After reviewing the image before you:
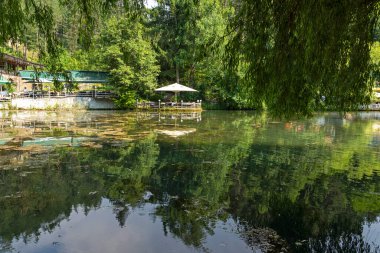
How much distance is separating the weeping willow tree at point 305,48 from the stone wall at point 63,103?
28.5 m

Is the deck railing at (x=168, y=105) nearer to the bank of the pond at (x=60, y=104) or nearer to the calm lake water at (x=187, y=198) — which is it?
the bank of the pond at (x=60, y=104)

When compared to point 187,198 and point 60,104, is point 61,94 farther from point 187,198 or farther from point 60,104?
point 187,198

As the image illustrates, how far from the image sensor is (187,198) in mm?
6383

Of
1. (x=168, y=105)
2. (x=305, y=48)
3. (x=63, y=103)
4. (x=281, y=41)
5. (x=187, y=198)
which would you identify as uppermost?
(x=281, y=41)

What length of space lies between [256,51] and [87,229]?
3.49 m

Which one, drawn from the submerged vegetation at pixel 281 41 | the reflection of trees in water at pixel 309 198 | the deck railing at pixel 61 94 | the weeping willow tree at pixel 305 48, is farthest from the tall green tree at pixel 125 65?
the weeping willow tree at pixel 305 48

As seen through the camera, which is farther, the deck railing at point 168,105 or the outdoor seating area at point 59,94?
the deck railing at point 168,105

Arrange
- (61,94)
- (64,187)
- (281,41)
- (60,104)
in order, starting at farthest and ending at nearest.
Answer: (61,94)
(60,104)
(64,187)
(281,41)

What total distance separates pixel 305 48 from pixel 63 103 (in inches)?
1175

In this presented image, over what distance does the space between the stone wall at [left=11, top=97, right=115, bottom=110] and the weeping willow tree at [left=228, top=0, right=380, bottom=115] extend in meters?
28.5

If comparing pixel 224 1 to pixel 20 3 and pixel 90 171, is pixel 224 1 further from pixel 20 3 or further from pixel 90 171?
pixel 90 171

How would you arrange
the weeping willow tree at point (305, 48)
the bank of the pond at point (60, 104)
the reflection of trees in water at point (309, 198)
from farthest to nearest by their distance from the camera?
the bank of the pond at point (60, 104) < the reflection of trees in water at point (309, 198) < the weeping willow tree at point (305, 48)

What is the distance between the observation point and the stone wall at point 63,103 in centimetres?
2952

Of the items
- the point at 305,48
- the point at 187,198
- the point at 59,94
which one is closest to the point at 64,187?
the point at 187,198
